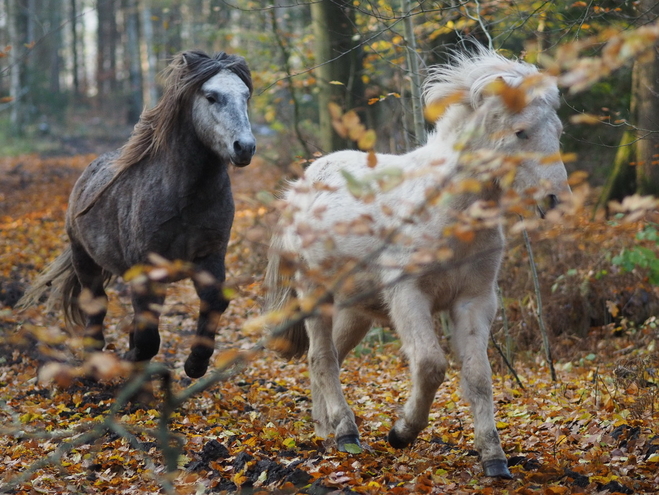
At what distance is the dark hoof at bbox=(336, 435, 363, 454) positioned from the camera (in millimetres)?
4434

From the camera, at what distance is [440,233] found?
12.7 feet

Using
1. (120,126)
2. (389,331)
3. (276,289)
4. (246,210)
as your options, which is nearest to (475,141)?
(276,289)

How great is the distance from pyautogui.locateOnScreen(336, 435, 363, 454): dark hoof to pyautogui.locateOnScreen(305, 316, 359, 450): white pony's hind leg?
0.11 metres

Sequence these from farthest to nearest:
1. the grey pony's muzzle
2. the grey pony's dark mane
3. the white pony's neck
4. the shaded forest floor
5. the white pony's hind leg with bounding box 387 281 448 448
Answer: the grey pony's dark mane → the grey pony's muzzle → the white pony's neck → the white pony's hind leg with bounding box 387 281 448 448 → the shaded forest floor

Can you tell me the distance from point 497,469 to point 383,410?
1990 millimetres

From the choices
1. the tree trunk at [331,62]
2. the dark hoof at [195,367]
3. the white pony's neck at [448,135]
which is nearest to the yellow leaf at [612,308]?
the white pony's neck at [448,135]

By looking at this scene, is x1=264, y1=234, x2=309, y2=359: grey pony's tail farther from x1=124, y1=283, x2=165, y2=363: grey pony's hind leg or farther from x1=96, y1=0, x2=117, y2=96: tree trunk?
x1=96, y1=0, x2=117, y2=96: tree trunk

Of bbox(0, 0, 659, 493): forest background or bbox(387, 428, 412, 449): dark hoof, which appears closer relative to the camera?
bbox(0, 0, 659, 493): forest background

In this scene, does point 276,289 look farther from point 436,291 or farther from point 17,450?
point 17,450

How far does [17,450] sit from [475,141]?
369 cm

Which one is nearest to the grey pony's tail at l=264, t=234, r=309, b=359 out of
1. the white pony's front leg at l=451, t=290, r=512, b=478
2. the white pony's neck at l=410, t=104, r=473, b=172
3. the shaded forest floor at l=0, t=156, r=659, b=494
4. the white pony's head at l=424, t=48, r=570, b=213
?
the shaded forest floor at l=0, t=156, r=659, b=494

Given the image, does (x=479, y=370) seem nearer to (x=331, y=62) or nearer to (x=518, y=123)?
(x=518, y=123)

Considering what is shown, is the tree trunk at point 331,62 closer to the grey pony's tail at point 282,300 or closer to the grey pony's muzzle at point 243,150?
the grey pony's tail at point 282,300

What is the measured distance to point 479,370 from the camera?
4.02 meters
